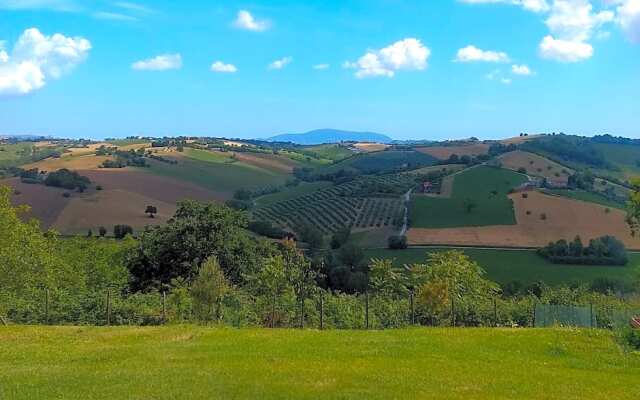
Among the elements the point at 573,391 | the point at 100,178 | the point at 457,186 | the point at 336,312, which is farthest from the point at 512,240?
the point at 100,178

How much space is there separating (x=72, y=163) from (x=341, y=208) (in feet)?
254

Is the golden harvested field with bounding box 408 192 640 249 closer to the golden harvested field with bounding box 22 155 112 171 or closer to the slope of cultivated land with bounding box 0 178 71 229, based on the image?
the slope of cultivated land with bounding box 0 178 71 229

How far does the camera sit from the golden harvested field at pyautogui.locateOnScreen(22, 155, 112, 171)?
5455 inches

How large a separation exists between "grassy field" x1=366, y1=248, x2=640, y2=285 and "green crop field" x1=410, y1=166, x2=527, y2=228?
46.7 ft

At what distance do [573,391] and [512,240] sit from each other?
73116 mm

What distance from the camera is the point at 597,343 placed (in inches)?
667

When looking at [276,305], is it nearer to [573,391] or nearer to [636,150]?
[573,391]

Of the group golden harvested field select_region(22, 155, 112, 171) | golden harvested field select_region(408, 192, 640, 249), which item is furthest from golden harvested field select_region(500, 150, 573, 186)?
golden harvested field select_region(22, 155, 112, 171)

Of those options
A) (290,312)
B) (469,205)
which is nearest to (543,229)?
(469,205)

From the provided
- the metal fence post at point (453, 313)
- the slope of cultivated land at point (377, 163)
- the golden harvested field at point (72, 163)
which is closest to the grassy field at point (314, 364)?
the metal fence post at point (453, 313)

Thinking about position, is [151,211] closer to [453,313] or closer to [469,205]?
[469,205]

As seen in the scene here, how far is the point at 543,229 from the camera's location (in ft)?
282

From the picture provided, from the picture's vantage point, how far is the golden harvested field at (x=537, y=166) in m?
130

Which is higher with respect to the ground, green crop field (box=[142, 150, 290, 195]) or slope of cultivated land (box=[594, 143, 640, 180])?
slope of cultivated land (box=[594, 143, 640, 180])
